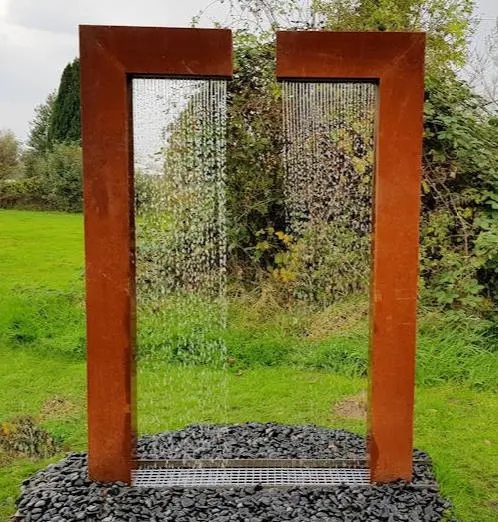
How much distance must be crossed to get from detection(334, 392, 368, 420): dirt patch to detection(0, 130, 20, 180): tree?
14719 millimetres

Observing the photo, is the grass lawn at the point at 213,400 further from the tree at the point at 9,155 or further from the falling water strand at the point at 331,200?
the tree at the point at 9,155

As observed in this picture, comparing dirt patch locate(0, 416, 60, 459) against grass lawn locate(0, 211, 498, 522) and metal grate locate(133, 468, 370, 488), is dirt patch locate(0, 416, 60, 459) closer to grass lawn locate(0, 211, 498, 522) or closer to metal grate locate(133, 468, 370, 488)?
grass lawn locate(0, 211, 498, 522)

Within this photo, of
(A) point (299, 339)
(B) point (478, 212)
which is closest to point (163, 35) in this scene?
(A) point (299, 339)

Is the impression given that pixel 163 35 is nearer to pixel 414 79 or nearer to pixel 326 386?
pixel 414 79

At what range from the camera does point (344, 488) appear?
289 cm

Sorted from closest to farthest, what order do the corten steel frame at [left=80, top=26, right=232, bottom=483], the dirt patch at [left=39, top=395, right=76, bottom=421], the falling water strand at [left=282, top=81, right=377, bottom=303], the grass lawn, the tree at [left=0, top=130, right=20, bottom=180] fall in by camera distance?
the corten steel frame at [left=80, top=26, right=232, bottom=483]
the grass lawn
the dirt patch at [left=39, top=395, right=76, bottom=421]
the falling water strand at [left=282, top=81, right=377, bottom=303]
the tree at [left=0, top=130, right=20, bottom=180]

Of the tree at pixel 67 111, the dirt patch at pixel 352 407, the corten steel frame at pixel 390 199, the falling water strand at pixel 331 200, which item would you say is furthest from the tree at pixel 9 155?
the corten steel frame at pixel 390 199

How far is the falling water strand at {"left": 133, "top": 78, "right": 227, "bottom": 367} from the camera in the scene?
4836 mm

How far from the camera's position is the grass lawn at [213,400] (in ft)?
10.9

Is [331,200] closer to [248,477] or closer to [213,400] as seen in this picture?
[213,400]

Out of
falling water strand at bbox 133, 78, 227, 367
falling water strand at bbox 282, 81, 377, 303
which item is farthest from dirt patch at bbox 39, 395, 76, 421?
falling water strand at bbox 282, 81, 377, 303

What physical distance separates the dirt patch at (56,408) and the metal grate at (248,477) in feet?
3.89

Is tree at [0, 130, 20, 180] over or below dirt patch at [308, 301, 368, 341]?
over

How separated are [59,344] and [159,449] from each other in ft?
7.34
